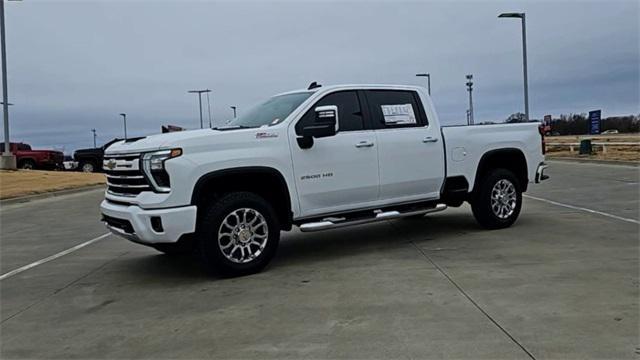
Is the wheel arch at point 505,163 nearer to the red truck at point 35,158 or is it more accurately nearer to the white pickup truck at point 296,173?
the white pickup truck at point 296,173

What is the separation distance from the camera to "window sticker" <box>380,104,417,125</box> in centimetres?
760

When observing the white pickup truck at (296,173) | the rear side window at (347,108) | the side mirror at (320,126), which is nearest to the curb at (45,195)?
the white pickup truck at (296,173)

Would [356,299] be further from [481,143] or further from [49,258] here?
[49,258]

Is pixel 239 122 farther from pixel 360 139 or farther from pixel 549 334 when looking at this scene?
pixel 549 334

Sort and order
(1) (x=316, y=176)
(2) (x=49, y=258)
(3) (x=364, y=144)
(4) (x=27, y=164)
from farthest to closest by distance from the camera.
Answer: (4) (x=27, y=164)
(2) (x=49, y=258)
(3) (x=364, y=144)
(1) (x=316, y=176)

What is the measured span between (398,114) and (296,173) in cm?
183

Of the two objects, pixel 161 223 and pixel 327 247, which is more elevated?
pixel 161 223

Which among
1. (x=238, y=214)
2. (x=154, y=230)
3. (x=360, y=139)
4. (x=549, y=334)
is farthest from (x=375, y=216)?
(x=549, y=334)

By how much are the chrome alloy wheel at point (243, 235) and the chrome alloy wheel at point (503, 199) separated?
3764mm

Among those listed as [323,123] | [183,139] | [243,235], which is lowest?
[243,235]

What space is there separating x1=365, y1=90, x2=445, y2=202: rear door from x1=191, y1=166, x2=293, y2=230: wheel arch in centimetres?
133

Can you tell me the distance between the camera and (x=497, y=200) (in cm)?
866

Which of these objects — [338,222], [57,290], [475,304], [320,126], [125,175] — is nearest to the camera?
[475,304]

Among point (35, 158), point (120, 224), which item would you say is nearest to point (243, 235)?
point (120, 224)
